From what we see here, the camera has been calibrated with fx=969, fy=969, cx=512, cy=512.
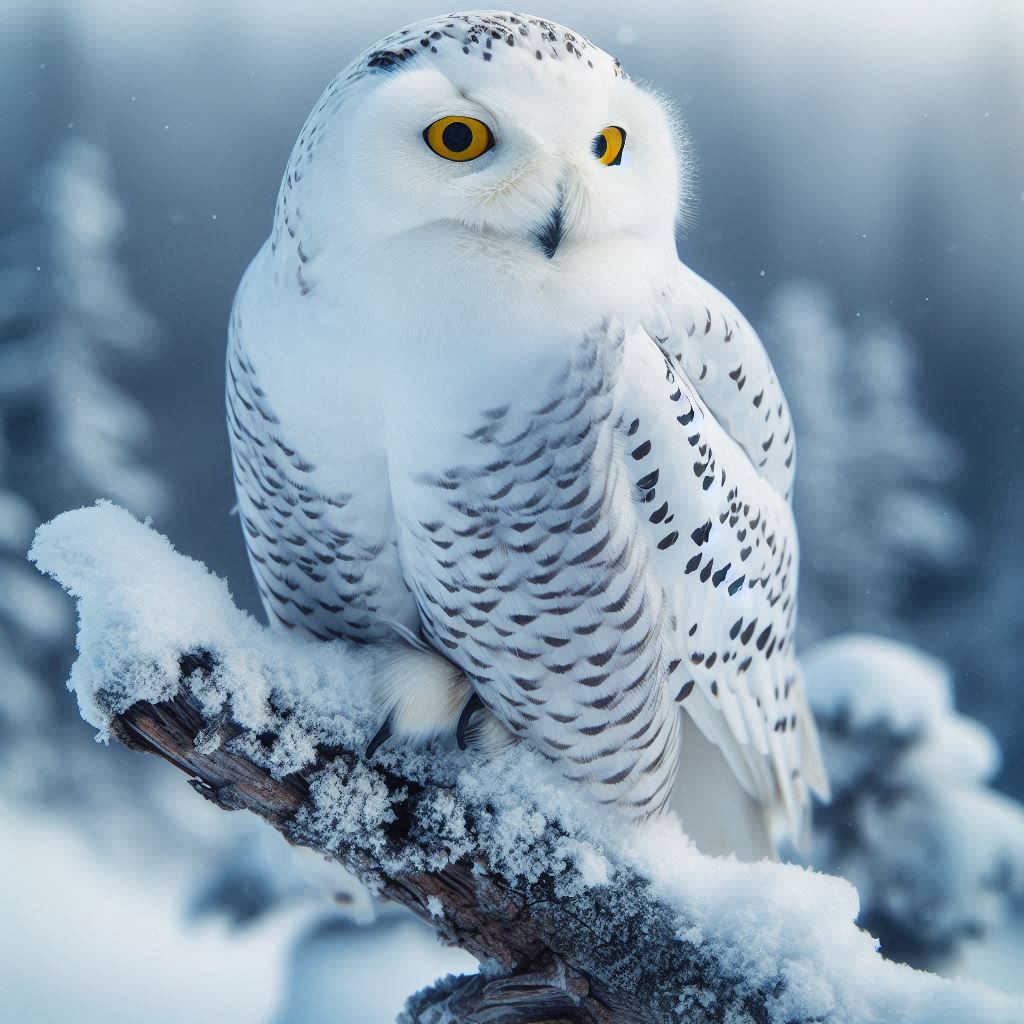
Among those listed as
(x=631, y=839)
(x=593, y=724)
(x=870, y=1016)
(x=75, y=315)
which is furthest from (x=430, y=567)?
(x=75, y=315)

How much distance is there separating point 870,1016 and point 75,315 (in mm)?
1482

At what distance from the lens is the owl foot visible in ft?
2.75

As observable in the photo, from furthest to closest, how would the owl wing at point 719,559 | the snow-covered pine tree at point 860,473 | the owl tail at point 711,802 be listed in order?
the snow-covered pine tree at point 860,473
the owl tail at point 711,802
the owl wing at point 719,559

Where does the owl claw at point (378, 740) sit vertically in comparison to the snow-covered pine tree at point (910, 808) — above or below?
below

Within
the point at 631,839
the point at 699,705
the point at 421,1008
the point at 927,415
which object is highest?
the point at 927,415

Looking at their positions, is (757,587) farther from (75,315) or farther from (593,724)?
(75,315)

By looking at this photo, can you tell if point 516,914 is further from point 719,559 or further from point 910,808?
point 910,808

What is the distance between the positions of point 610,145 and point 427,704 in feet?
1.59

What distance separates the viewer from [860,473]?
1.77 meters

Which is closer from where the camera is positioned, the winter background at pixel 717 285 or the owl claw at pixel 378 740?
the owl claw at pixel 378 740

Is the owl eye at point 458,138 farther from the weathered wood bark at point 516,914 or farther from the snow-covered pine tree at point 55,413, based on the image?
the snow-covered pine tree at point 55,413

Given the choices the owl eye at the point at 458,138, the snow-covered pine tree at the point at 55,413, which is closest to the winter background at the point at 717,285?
the snow-covered pine tree at the point at 55,413

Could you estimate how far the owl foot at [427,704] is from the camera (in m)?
0.84

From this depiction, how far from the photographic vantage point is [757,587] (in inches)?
35.9
